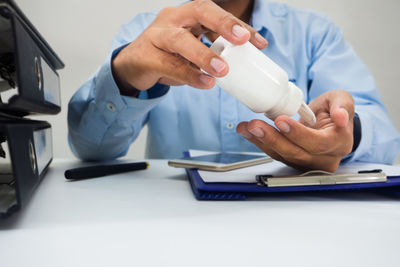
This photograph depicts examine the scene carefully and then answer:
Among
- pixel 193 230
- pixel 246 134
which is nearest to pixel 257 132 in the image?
pixel 246 134

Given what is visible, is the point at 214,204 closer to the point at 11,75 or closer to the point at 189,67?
the point at 189,67

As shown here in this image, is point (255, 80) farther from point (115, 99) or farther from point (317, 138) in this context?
point (115, 99)

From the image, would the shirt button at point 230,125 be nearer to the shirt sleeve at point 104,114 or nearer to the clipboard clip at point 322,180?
the shirt sleeve at point 104,114

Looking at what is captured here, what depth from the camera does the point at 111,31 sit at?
0.97 meters

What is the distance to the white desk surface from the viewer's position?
0.16 metres

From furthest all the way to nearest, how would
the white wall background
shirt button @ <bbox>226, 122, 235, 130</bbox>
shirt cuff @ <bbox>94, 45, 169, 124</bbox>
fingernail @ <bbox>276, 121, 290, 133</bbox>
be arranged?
the white wall background < shirt button @ <bbox>226, 122, 235, 130</bbox> < shirt cuff @ <bbox>94, 45, 169, 124</bbox> < fingernail @ <bbox>276, 121, 290, 133</bbox>

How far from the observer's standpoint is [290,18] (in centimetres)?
73

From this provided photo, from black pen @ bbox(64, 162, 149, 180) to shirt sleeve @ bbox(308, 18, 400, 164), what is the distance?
32 cm

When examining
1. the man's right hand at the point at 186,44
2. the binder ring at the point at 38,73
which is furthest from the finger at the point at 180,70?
the binder ring at the point at 38,73

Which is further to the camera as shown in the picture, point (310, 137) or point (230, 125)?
point (230, 125)

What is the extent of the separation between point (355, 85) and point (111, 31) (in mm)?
767

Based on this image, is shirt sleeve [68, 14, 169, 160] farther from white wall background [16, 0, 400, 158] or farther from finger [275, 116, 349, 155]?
white wall background [16, 0, 400, 158]

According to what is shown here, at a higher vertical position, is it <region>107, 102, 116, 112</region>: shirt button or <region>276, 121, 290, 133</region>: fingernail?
<region>276, 121, 290, 133</region>: fingernail

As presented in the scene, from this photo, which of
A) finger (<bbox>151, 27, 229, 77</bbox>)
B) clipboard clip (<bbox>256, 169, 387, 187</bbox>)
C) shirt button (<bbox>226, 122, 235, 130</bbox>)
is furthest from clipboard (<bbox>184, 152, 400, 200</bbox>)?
shirt button (<bbox>226, 122, 235, 130</bbox>)
